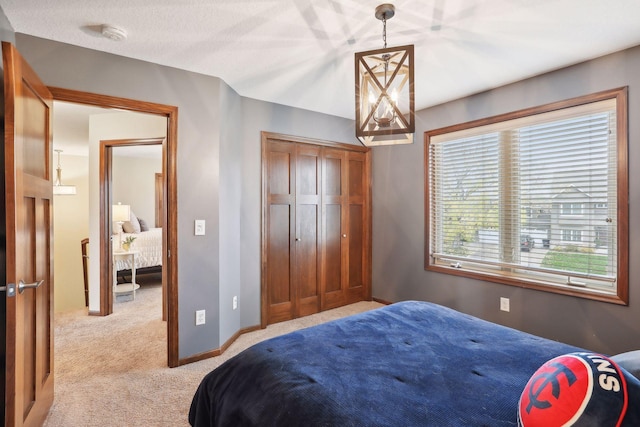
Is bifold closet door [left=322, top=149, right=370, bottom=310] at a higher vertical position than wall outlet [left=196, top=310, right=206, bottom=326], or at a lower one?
higher

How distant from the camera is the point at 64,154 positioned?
6215 mm

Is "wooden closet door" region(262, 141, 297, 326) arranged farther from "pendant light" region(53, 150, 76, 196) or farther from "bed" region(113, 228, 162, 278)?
"pendant light" region(53, 150, 76, 196)

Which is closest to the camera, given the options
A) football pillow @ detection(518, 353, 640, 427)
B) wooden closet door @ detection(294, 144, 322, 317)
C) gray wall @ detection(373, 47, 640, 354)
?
football pillow @ detection(518, 353, 640, 427)

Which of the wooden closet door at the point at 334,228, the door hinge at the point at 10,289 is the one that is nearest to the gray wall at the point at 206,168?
the wooden closet door at the point at 334,228

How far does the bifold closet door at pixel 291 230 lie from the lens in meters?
3.65

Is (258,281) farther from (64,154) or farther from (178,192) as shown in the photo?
(64,154)

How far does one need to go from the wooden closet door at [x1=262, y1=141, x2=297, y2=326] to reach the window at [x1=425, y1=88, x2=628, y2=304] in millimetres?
1568

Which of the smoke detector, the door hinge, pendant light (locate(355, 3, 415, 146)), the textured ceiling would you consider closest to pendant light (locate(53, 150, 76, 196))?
the textured ceiling

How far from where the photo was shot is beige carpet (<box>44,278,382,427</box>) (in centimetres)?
209

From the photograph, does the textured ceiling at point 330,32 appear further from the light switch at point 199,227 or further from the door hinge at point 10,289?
the door hinge at point 10,289

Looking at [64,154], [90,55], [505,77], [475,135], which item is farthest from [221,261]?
[64,154]

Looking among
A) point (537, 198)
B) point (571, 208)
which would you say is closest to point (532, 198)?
point (537, 198)

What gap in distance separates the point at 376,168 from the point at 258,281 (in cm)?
214

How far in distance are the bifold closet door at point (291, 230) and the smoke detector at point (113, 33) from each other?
161cm
